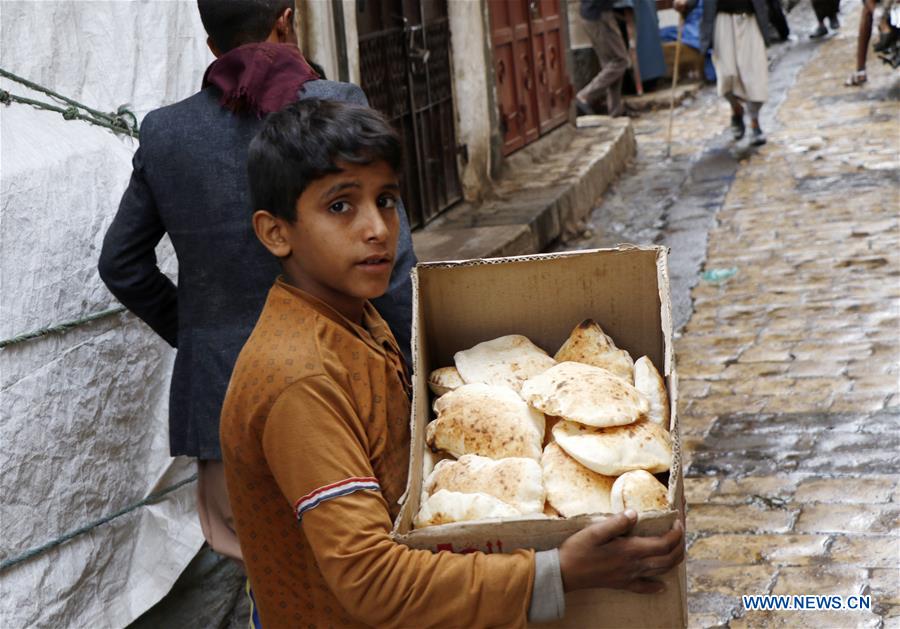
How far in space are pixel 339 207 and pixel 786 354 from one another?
426cm

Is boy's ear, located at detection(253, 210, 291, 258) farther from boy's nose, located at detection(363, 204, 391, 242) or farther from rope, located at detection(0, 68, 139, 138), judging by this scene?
rope, located at detection(0, 68, 139, 138)

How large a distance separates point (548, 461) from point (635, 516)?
291 mm

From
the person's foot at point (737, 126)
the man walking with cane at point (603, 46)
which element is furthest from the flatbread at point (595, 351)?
the man walking with cane at point (603, 46)

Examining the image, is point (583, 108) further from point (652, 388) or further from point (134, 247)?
point (652, 388)

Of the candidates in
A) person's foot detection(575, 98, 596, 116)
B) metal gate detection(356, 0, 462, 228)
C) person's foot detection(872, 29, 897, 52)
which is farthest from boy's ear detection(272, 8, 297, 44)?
person's foot detection(872, 29, 897, 52)

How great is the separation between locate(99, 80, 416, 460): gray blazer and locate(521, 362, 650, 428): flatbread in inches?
23.3

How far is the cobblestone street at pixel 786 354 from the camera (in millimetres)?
3652

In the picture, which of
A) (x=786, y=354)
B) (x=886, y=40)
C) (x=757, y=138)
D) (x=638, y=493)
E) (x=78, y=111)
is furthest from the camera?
A: (x=886, y=40)

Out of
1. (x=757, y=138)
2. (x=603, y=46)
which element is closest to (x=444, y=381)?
(x=757, y=138)

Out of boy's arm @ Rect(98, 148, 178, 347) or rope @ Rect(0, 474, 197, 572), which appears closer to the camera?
boy's arm @ Rect(98, 148, 178, 347)

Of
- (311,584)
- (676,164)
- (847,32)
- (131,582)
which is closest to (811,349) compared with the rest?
(131,582)

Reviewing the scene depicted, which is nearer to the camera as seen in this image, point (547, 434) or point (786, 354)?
point (547, 434)

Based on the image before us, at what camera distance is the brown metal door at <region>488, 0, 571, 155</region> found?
372 inches

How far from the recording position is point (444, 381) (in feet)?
6.89
